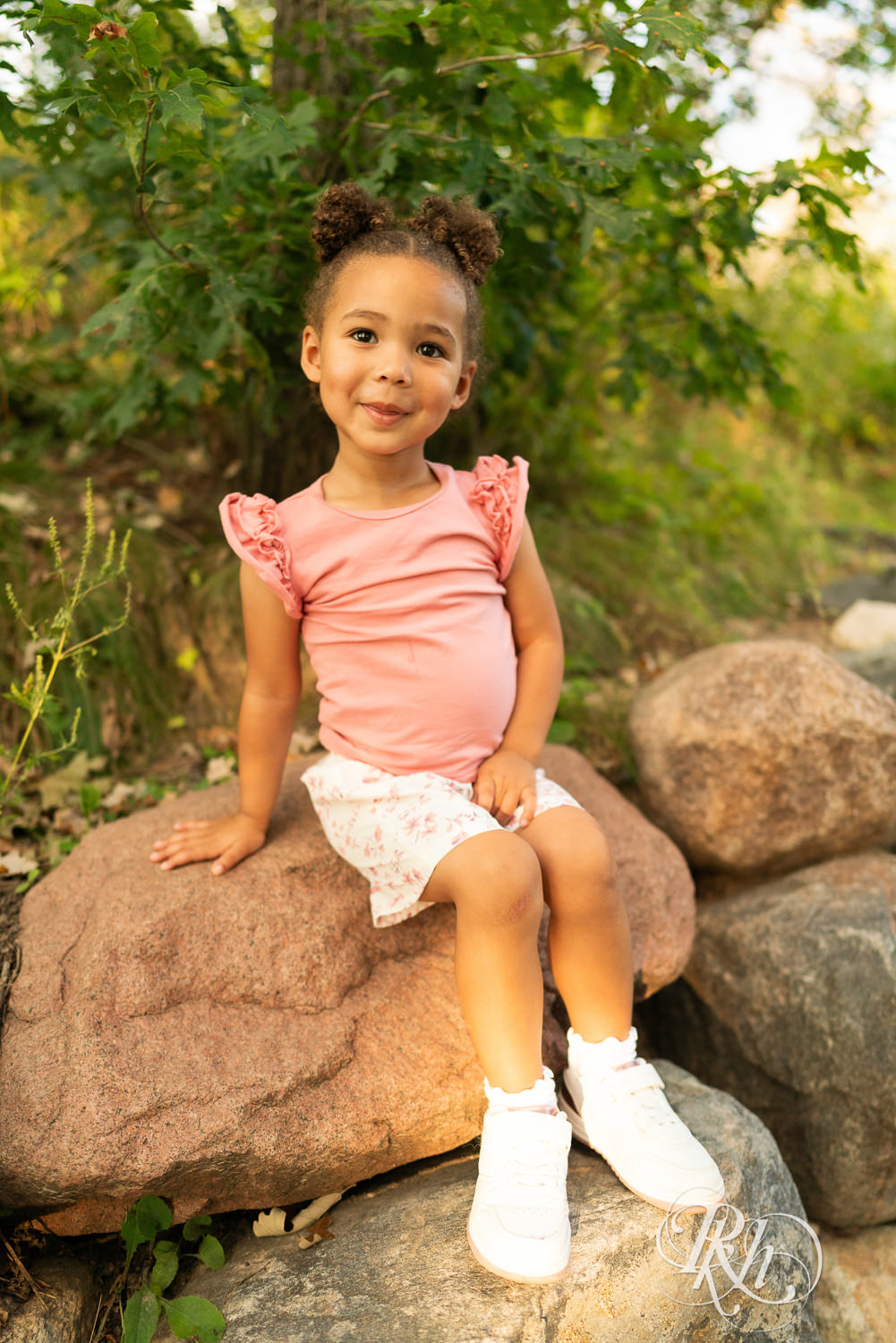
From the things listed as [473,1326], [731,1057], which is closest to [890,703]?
[731,1057]

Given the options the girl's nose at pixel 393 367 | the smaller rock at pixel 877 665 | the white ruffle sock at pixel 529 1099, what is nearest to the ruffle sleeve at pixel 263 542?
the girl's nose at pixel 393 367

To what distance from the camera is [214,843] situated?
2213 mm

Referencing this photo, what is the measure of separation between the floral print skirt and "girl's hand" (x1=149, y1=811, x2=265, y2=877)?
0.19 metres

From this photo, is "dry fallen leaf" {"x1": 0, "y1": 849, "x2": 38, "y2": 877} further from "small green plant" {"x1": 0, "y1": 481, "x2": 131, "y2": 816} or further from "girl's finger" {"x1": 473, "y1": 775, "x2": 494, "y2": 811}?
"girl's finger" {"x1": 473, "y1": 775, "x2": 494, "y2": 811}

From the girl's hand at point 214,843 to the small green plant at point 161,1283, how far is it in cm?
71

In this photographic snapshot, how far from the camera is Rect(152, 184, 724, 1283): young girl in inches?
69.5

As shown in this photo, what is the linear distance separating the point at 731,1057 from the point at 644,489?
9.41 feet

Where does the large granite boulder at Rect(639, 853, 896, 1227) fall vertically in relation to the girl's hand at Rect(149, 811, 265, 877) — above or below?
below

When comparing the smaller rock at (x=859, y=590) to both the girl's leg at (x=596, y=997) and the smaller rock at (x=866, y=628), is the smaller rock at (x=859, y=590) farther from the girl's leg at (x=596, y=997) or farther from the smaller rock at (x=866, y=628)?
the girl's leg at (x=596, y=997)

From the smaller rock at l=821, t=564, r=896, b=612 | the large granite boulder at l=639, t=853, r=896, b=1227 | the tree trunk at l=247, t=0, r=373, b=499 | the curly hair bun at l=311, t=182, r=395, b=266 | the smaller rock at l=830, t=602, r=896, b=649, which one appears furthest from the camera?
the smaller rock at l=821, t=564, r=896, b=612

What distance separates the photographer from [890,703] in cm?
276

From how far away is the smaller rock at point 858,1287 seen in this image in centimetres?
204

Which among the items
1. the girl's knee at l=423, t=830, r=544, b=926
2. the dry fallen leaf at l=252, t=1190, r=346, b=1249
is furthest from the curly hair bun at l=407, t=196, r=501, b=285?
the dry fallen leaf at l=252, t=1190, r=346, b=1249

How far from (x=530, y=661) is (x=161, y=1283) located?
5.08ft
